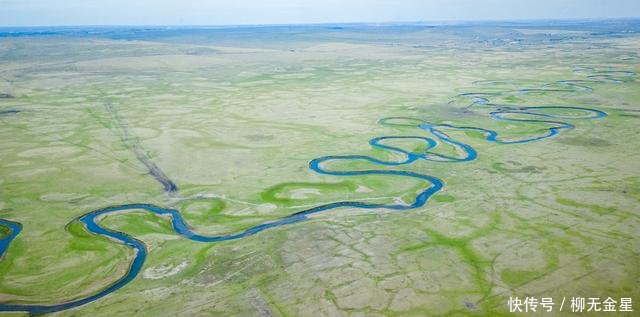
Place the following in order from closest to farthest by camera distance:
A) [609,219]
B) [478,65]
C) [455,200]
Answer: [609,219]
[455,200]
[478,65]

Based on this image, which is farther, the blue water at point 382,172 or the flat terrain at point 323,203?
the blue water at point 382,172

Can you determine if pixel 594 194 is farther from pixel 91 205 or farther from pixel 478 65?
pixel 478 65

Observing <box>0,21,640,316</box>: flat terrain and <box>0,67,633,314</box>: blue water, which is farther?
<box>0,67,633,314</box>: blue water

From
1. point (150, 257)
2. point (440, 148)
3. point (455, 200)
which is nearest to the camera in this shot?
point (150, 257)

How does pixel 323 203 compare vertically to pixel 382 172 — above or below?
below

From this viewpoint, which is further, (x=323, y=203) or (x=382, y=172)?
(x=382, y=172)

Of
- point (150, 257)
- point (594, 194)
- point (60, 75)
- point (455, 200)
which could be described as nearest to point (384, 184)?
point (455, 200)

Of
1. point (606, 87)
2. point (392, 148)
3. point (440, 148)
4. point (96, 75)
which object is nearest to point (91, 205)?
point (392, 148)

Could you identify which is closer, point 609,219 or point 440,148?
point 609,219
